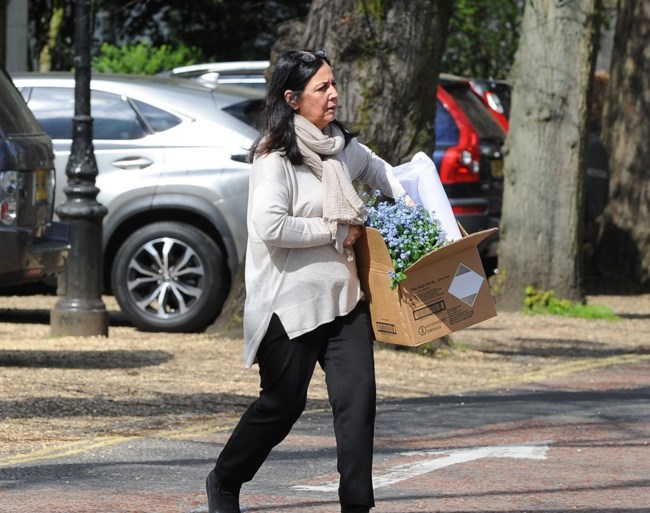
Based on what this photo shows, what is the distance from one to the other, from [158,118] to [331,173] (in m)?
6.84

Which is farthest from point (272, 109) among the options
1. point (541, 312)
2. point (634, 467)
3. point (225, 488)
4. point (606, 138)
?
point (606, 138)

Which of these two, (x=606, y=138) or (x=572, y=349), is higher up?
(x=606, y=138)

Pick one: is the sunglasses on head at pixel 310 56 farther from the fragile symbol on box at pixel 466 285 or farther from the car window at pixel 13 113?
the car window at pixel 13 113

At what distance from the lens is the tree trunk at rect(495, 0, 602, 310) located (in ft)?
46.9

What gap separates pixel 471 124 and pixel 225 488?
A: 9.58m

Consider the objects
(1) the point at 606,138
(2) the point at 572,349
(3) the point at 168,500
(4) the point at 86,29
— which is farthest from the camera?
(1) the point at 606,138

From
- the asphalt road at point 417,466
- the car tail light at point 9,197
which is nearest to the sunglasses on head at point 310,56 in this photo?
the asphalt road at point 417,466

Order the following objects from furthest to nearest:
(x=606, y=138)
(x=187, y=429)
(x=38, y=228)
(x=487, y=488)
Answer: (x=606, y=138)
(x=38, y=228)
(x=187, y=429)
(x=487, y=488)

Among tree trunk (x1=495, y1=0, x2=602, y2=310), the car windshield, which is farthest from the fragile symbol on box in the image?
the car windshield

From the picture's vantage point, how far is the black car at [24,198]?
9.32 meters

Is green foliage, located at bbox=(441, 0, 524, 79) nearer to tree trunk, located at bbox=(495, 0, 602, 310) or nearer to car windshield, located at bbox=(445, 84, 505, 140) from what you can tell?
car windshield, located at bbox=(445, 84, 505, 140)

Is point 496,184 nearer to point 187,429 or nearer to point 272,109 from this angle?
point 187,429

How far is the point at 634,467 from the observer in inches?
280

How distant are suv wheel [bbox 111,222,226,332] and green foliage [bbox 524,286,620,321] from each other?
3.53 m
